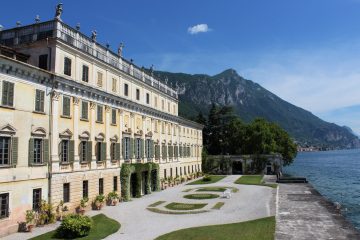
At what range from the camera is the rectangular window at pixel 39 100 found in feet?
93.5

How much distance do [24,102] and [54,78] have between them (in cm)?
393

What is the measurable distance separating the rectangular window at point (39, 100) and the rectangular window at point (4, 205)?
681 cm

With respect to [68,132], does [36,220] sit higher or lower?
lower

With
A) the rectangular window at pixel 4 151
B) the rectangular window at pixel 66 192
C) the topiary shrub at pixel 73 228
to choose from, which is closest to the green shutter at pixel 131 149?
the rectangular window at pixel 66 192

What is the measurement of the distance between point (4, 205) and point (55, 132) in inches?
287

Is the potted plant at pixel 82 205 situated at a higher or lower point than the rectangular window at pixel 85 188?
lower

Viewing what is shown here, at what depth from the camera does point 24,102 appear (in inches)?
1068

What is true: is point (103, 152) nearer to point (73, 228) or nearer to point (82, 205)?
point (82, 205)

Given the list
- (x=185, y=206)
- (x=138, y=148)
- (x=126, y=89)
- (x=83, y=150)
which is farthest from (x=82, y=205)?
(x=126, y=89)

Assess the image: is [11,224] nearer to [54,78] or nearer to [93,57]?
[54,78]

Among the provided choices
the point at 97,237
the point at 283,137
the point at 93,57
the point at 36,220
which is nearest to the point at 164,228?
the point at 97,237

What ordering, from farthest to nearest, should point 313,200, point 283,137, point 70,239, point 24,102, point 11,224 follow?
1. point 283,137
2. point 313,200
3. point 24,102
4. point 11,224
5. point 70,239

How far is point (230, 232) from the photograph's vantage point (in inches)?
986

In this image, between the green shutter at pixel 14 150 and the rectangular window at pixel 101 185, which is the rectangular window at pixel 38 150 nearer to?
the green shutter at pixel 14 150
